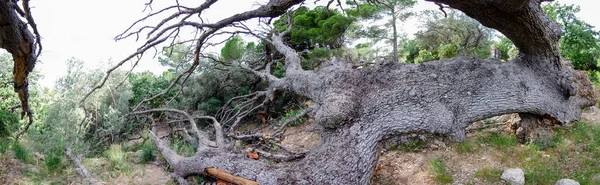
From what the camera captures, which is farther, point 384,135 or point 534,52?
point 534,52

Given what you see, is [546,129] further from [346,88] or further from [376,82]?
[346,88]

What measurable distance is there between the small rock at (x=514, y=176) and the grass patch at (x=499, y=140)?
77 cm

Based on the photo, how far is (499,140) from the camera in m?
4.72

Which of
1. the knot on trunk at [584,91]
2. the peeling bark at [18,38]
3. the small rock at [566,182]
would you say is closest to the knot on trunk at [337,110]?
the small rock at [566,182]

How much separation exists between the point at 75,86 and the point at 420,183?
17.1ft

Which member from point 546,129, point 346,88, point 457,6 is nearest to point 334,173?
point 346,88

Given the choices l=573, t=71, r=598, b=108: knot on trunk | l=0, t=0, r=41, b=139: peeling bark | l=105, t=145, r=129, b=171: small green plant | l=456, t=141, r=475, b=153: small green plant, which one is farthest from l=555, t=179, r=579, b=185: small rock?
l=105, t=145, r=129, b=171: small green plant

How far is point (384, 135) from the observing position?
3695 millimetres

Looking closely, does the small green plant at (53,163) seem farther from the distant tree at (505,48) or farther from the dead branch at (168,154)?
the distant tree at (505,48)

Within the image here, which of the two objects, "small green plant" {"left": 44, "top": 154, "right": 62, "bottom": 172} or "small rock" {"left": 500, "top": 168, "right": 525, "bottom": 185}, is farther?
"small green plant" {"left": 44, "top": 154, "right": 62, "bottom": 172}

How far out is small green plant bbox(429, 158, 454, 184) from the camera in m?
4.03

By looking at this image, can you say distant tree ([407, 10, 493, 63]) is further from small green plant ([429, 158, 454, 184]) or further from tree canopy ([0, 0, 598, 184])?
small green plant ([429, 158, 454, 184])

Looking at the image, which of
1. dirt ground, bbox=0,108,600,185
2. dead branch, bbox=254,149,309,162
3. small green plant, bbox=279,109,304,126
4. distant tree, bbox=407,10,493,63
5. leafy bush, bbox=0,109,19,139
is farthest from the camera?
distant tree, bbox=407,10,493,63

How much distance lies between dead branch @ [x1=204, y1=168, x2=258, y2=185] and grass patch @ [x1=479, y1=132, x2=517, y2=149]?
3001 millimetres
